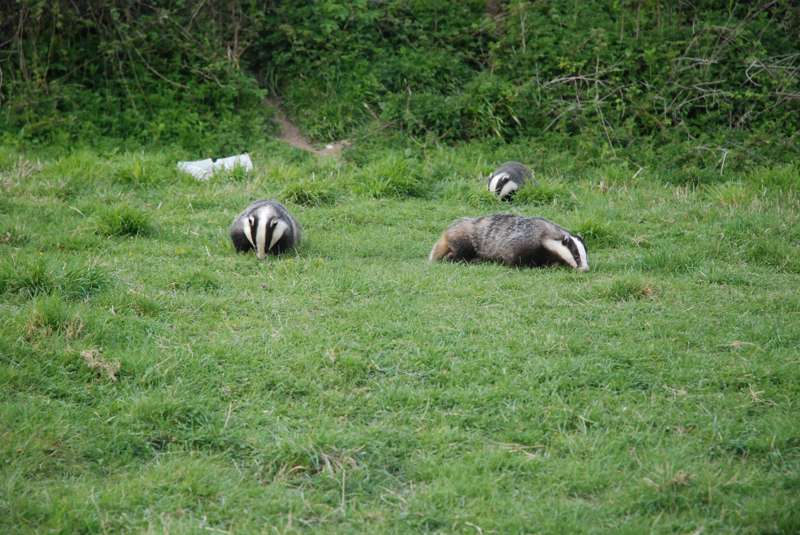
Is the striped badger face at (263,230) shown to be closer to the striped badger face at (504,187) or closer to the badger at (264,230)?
the badger at (264,230)

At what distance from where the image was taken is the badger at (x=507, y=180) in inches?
429

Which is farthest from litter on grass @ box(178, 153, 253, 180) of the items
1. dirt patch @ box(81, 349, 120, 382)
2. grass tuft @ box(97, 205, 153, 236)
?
dirt patch @ box(81, 349, 120, 382)

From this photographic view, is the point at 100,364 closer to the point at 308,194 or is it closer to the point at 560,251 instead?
the point at 560,251

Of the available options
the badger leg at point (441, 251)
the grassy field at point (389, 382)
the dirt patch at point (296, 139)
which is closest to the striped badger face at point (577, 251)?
the grassy field at point (389, 382)

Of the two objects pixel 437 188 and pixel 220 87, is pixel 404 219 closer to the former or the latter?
pixel 437 188

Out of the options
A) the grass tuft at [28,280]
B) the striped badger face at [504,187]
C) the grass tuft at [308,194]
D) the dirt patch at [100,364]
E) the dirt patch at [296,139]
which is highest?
the dirt patch at [100,364]

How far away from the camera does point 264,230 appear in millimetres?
8336

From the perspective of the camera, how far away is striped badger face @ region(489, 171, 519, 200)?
1087 centimetres

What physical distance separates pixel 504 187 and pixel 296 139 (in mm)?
3556

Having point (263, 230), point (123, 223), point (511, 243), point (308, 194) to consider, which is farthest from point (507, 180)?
point (123, 223)

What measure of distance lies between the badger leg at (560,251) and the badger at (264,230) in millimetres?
2329

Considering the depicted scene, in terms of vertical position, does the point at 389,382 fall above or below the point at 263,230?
above

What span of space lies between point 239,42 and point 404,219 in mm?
5094

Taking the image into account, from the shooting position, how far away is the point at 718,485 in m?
4.56
